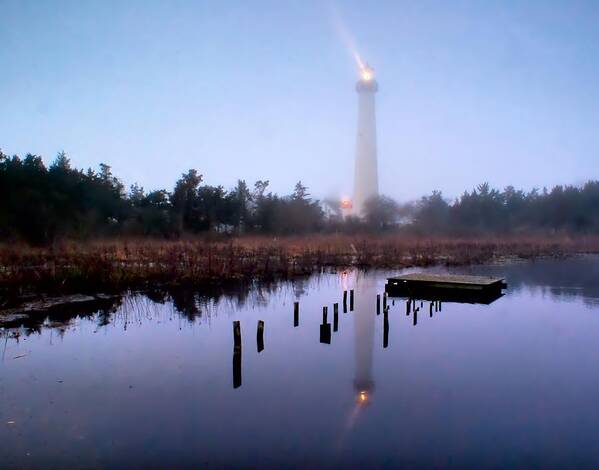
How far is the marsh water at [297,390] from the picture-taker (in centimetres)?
636

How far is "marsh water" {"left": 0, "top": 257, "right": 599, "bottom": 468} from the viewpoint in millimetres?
6355

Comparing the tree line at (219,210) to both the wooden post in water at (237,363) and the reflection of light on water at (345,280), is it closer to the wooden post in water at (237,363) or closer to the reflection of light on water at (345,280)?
the reflection of light on water at (345,280)

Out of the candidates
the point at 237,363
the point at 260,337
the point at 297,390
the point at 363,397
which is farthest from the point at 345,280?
the point at 363,397

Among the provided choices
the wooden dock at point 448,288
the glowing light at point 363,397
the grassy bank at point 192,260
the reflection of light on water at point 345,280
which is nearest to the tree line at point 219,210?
the grassy bank at point 192,260

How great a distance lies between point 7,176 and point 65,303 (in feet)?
75.4

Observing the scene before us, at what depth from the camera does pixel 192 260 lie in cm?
2288

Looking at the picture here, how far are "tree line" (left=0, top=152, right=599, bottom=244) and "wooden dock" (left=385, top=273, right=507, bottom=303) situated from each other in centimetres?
1935

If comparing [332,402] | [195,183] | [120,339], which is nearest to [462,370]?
[332,402]

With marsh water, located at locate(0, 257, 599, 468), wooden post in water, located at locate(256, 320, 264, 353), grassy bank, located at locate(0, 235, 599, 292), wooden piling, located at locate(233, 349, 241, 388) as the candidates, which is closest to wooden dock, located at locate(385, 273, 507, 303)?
marsh water, located at locate(0, 257, 599, 468)

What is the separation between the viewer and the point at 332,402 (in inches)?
321

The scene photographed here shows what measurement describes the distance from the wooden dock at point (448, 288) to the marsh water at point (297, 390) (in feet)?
9.83

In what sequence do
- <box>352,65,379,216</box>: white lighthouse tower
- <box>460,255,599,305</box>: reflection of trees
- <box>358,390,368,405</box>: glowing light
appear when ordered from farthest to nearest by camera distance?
<box>352,65,379,216</box>: white lighthouse tower, <box>460,255,599,305</box>: reflection of trees, <box>358,390,368,405</box>: glowing light

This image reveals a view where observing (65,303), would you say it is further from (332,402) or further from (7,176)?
(7,176)

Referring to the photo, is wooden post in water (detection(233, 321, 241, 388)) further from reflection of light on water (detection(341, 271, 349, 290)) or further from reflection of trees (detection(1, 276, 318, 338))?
reflection of light on water (detection(341, 271, 349, 290))
